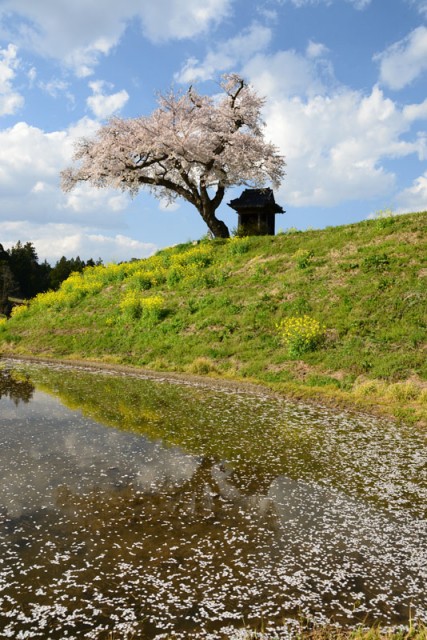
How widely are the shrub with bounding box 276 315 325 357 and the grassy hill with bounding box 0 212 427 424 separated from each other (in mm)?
58

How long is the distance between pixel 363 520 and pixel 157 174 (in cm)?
4067

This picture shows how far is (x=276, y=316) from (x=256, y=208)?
22596mm

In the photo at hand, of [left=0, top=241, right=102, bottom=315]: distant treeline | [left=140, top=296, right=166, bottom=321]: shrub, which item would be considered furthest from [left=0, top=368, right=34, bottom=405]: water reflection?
[left=0, top=241, right=102, bottom=315]: distant treeline

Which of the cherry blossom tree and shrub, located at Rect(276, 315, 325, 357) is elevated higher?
the cherry blossom tree

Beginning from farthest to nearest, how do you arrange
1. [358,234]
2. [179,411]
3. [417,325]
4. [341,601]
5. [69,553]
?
[358,234], [417,325], [179,411], [69,553], [341,601]

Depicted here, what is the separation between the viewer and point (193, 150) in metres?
41.0

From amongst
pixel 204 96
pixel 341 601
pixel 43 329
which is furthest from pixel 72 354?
pixel 204 96

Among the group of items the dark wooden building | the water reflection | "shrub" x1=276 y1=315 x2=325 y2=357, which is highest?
the dark wooden building

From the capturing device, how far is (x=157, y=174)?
4359cm

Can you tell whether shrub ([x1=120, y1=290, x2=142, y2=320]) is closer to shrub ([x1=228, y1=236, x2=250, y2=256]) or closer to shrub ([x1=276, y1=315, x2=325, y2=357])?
shrub ([x1=228, y1=236, x2=250, y2=256])

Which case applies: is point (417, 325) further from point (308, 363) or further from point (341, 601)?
point (341, 601)

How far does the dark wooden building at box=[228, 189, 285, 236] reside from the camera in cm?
4222

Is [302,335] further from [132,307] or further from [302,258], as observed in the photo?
[132,307]

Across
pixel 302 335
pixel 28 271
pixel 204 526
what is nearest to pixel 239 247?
pixel 302 335
